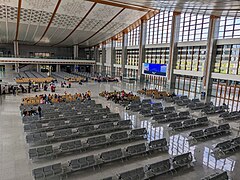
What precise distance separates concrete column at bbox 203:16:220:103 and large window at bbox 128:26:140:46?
716 inches

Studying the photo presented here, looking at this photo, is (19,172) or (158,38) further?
(158,38)

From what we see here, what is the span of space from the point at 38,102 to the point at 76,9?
575 inches

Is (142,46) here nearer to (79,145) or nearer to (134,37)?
(134,37)

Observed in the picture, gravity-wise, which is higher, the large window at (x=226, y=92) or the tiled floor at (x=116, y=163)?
the large window at (x=226, y=92)

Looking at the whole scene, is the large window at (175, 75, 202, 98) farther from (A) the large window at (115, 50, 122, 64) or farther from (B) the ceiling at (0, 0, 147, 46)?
(A) the large window at (115, 50, 122, 64)

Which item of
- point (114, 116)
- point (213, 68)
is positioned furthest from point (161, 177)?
point (213, 68)

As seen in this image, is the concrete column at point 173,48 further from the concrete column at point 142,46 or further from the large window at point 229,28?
the concrete column at point 142,46

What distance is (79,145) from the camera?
884 centimetres

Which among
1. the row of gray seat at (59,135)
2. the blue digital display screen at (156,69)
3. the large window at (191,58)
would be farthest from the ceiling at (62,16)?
the row of gray seat at (59,135)

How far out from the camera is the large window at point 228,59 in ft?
72.1

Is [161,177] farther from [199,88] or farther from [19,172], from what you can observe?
[199,88]

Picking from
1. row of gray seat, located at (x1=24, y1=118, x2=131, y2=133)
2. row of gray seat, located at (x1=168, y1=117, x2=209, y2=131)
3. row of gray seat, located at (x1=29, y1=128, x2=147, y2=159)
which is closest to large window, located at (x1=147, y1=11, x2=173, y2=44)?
row of gray seat, located at (x1=168, y1=117, x2=209, y2=131)

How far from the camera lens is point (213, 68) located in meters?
24.6

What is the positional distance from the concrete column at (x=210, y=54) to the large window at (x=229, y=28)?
477 mm
